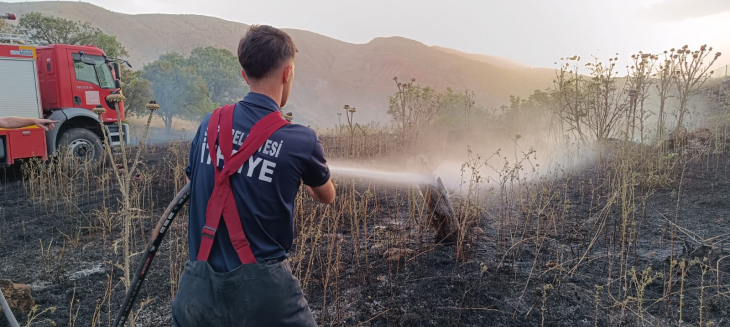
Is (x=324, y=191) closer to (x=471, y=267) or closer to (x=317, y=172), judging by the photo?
(x=317, y=172)

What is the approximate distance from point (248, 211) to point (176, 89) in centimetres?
2424

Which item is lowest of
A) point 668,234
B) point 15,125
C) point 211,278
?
point 668,234

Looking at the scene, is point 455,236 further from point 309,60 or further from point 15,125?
point 309,60

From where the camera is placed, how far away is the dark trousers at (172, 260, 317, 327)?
4.62ft

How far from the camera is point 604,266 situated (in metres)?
3.54

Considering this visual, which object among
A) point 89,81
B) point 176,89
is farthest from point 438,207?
point 176,89

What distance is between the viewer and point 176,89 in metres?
23.0

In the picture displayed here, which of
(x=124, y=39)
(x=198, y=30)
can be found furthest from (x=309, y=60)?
(x=124, y=39)

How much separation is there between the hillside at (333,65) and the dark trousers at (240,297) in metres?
53.0

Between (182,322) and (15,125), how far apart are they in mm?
1630

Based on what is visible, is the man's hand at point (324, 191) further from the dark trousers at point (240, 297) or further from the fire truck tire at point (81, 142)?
the fire truck tire at point (81, 142)

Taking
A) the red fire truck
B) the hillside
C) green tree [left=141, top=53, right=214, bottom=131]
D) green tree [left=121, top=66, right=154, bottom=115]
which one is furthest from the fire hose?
the hillside

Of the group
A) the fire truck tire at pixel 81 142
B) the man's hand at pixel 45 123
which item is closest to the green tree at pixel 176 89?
the fire truck tire at pixel 81 142

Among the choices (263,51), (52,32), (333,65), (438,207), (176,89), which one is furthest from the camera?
(333,65)
